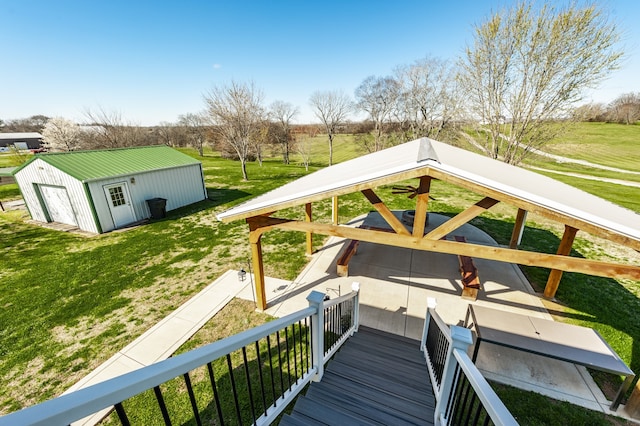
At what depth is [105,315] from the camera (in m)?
6.59

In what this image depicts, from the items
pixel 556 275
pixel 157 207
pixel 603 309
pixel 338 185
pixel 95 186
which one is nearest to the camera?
pixel 338 185

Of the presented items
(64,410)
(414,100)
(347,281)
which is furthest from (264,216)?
(414,100)

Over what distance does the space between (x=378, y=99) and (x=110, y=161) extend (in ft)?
100

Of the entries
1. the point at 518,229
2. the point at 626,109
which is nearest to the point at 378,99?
the point at 518,229

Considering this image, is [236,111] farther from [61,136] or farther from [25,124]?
[25,124]

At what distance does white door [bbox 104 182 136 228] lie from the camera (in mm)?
11805

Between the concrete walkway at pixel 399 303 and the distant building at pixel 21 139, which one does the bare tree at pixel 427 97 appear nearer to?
the concrete walkway at pixel 399 303

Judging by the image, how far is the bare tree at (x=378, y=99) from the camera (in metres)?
32.2

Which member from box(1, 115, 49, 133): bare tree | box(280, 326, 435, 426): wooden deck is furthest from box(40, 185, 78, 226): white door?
box(1, 115, 49, 133): bare tree

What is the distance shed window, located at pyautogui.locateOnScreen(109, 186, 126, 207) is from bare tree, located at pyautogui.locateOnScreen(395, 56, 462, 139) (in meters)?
28.0

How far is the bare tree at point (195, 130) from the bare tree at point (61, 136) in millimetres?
18007

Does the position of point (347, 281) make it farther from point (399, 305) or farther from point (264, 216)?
point (264, 216)

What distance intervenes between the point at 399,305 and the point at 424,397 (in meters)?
2.98

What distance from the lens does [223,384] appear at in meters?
4.61
